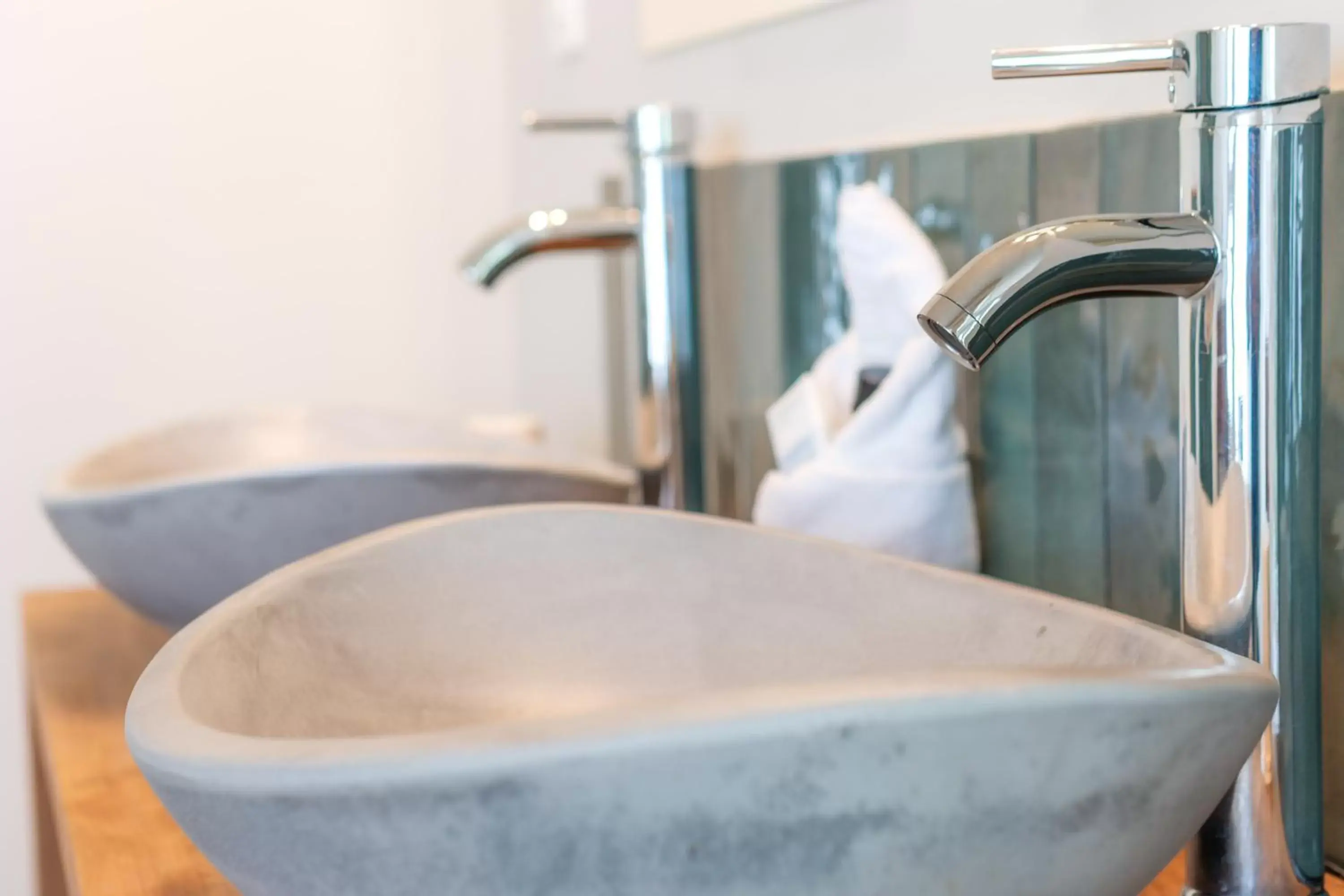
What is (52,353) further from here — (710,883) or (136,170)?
(710,883)

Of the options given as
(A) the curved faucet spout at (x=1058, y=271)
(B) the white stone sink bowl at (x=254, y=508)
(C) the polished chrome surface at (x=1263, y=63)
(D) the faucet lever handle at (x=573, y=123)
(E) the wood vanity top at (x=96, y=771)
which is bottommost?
(E) the wood vanity top at (x=96, y=771)

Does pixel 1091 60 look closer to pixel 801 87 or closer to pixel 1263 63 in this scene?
pixel 1263 63

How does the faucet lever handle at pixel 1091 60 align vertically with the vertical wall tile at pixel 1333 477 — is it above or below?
above

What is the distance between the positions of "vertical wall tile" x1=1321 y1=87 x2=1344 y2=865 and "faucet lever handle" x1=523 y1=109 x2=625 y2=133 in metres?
0.55

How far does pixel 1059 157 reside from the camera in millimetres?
692

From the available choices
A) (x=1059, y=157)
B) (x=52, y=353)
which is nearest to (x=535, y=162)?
(x=52, y=353)

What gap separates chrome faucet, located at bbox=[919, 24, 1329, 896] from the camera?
1.54ft

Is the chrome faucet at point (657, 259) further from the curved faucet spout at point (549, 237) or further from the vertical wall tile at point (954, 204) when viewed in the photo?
the vertical wall tile at point (954, 204)

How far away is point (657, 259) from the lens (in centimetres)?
97

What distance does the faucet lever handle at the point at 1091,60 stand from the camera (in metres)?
0.48

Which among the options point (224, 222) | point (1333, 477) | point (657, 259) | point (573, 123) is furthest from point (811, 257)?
point (224, 222)

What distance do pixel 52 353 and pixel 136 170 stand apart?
0.22 metres

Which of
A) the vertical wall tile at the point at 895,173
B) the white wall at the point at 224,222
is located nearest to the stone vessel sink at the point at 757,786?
the vertical wall tile at the point at 895,173

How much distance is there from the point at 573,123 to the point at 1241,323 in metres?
0.63
